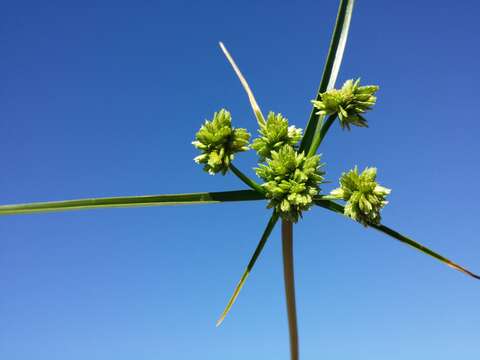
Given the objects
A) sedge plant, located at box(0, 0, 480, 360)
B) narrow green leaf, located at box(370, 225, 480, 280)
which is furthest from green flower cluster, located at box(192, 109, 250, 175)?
narrow green leaf, located at box(370, 225, 480, 280)

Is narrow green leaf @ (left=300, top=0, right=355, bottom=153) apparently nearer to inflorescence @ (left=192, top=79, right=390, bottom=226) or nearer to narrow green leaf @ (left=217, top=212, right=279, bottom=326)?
inflorescence @ (left=192, top=79, right=390, bottom=226)

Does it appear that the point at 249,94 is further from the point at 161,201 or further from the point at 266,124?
the point at 161,201

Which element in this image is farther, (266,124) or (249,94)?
(249,94)

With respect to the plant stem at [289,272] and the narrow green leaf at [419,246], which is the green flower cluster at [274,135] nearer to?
the plant stem at [289,272]

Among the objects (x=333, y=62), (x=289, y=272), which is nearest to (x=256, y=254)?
(x=289, y=272)

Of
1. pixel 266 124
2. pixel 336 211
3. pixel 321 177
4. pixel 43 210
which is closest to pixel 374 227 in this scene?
pixel 336 211

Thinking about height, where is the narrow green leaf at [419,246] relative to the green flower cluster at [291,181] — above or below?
below

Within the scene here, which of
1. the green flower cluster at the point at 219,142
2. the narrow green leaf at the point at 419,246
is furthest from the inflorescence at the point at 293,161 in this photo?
the narrow green leaf at the point at 419,246
